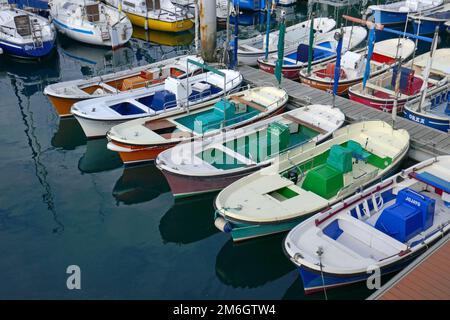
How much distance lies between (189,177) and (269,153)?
12.9 feet

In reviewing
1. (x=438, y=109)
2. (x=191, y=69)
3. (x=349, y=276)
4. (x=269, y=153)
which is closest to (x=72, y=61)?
(x=191, y=69)

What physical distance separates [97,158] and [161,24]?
20.5 m

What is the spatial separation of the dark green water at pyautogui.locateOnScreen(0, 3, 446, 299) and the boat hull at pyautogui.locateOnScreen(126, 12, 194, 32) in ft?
56.5

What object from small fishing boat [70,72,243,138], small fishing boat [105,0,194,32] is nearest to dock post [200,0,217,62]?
small fishing boat [70,72,243,138]

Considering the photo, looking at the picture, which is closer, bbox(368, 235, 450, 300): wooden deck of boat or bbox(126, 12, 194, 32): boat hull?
bbox(368, 235, 450, 300): wooden deck of boat

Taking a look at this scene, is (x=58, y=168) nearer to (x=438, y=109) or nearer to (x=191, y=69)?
(x=191, y=69)

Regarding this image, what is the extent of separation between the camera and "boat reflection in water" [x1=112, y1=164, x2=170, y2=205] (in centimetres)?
2042

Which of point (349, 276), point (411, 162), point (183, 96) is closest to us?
point (349, 276)

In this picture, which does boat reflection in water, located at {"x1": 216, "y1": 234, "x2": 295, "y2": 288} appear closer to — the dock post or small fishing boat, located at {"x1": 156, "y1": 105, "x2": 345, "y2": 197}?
small fishing boat, located at {"x1": 156, "y1": 105, "x2": 345, "y2": 197}

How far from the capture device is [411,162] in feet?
71.8

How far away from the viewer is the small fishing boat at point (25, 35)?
110 feet

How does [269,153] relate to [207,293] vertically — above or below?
above

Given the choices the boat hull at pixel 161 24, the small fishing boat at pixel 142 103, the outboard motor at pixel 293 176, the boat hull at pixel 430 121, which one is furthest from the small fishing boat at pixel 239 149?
the boat hull at pixel 161 24

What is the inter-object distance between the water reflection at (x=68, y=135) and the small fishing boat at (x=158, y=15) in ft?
55.8
